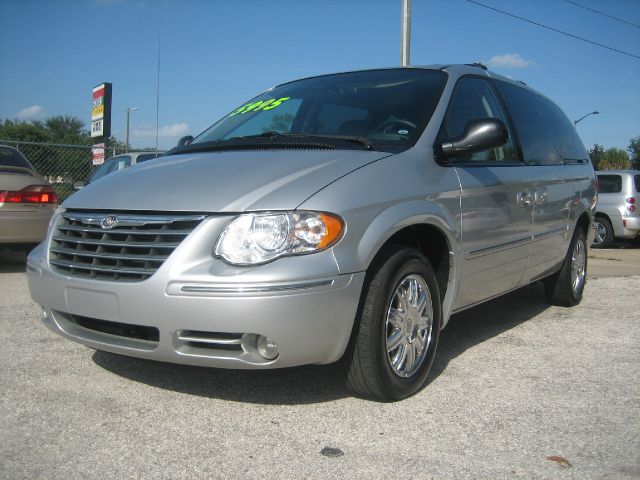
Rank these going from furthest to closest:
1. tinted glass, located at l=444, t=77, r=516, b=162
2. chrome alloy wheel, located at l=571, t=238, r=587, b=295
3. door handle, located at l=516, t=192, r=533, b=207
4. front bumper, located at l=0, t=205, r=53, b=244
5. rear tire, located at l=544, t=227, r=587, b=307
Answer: front bumper, located at l=0, t=205, r=53, b=244, chrome alloy wheel, located at l=571, t=238, r=587, b=295, rear tire, located at l=544, t=227, r=587, b=307, door handle, located at l=516, t=192, r=533, b=207, tinted glass, located at l=444, t=77, r=516, b=162

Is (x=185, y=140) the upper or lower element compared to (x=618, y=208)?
upper

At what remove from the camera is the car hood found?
8.99ft

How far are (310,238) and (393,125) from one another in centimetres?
121

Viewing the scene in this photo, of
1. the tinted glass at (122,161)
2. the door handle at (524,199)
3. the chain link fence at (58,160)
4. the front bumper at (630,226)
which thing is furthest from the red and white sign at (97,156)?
the door handle at (524,199)

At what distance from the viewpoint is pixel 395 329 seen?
3127 mm

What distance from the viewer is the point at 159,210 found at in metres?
2.79

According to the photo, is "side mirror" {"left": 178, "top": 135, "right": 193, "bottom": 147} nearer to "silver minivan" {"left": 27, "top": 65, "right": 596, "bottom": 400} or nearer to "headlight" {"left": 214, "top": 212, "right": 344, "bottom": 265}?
"silver minivan" {"left": 27, "top": 65, "right": 596, "bottom": 400}

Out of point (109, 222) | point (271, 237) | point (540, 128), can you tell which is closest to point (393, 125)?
point (271, 237)

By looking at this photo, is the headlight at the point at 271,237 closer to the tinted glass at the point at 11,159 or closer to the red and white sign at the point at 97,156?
the tinted glass at the point at 11,159

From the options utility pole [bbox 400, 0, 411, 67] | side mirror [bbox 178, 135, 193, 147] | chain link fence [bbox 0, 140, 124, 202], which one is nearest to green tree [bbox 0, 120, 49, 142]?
chain link fence [bbox 0, 140, 124, 202]

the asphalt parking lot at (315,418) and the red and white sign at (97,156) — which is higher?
the red and white sign at (97,156)

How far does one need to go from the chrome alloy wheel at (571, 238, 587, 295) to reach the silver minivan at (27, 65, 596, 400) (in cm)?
163

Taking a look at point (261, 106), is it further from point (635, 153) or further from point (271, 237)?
point (635, 153)

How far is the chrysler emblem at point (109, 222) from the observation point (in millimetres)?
2883
